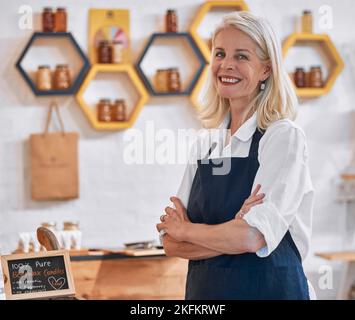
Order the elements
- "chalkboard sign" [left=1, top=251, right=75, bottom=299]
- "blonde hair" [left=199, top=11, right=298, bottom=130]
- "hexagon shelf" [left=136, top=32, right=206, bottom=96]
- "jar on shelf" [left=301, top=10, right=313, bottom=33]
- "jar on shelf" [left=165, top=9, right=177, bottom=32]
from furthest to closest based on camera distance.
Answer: "hexagon shelf" [left=136, top=32, right=206, bottom=96] → "jar on shelf" [left=165, top=9, right=177, bottom=32] → "jar on shelf" [left=301, top=10, right=313, bottom=33] → "blonde hair" [left=199, top=11, right=298, bottom=130] → "chalkboard sign" [left=1, top=251, right=75, bottom=299]

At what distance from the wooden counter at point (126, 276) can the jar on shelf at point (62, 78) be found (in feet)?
1.50

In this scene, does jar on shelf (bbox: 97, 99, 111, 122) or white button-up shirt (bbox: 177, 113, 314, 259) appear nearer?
white button-up shirt (bbox: 177, 113, 314, 259)

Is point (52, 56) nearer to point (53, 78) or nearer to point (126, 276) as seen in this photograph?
point (53, 78)

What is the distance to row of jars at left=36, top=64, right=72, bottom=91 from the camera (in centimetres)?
207

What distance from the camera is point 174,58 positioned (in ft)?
7.50

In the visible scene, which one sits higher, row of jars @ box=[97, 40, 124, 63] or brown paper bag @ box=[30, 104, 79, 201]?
row of jars @ box=[97, 40, 124, 63]

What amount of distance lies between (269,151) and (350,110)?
496 mm

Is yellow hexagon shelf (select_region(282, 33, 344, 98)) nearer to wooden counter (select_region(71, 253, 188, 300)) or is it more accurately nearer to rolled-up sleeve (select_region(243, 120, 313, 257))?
rolled-up sleeve (select_region(243, 120, 313, 257))

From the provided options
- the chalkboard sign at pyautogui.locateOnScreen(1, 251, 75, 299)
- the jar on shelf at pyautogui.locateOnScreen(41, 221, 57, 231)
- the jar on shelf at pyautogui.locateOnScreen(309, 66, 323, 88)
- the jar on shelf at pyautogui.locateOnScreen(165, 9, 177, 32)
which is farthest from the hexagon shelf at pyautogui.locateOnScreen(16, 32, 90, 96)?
the chalkboard sign at pyautogui.locateOnScreen(1, 251, 75, 299)

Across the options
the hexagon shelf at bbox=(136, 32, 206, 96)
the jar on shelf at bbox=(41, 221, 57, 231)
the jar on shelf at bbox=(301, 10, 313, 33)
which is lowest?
the jar on shelf at bbox=(41, 221, 57, 231)

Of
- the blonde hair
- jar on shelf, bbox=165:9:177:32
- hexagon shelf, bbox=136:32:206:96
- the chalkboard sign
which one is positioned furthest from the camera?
hexagon shelf, bbox=136:32:206:96

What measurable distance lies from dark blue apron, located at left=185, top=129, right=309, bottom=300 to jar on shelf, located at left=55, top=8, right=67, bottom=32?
56 centimetres

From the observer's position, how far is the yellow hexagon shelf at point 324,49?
5.92ft
